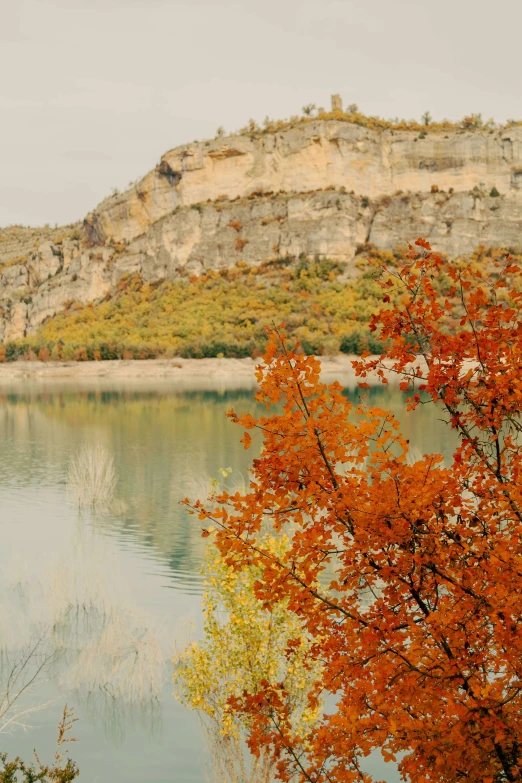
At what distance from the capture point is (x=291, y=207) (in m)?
114

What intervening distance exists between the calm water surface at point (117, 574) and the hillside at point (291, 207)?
74.7 metres

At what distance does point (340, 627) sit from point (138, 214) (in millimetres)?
129126

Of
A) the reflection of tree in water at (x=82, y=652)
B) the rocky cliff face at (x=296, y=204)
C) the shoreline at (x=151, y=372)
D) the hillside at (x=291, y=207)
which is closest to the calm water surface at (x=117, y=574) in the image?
the reflection of tree in water at (x=82, y=652)

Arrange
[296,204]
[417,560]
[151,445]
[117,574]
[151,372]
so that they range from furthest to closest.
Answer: [296,204] → [151,372] → [151,445] → [117,574] → [417,560]

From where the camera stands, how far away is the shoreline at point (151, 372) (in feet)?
242

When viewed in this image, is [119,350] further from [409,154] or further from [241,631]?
[241,631]

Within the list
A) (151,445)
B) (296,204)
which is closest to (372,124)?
(296,204)

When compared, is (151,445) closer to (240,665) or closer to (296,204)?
(240,665)

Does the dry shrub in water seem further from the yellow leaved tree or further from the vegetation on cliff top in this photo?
the vegetation on cliff top

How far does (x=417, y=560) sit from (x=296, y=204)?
114 metres

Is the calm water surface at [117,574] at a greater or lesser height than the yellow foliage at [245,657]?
lesser

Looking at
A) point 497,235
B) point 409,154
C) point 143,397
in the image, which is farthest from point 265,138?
point 143,397

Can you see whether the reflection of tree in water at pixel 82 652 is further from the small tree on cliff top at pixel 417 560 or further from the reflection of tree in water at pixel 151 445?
the small tree on cliff top at pixel 417 560

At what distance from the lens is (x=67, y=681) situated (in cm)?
1062
